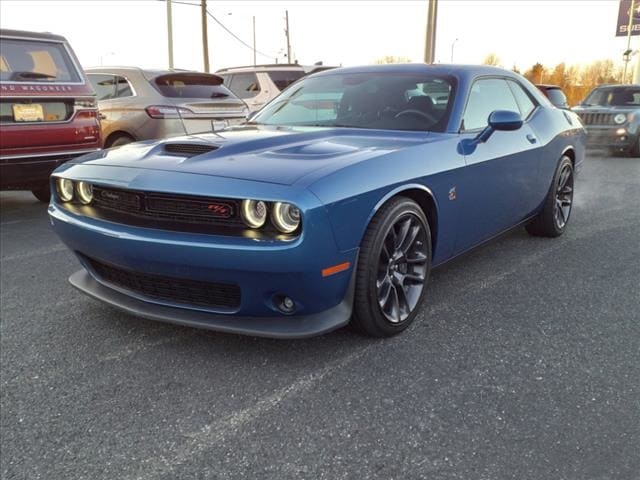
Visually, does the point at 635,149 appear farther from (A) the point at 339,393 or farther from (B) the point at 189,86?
(A) the point at 339,393

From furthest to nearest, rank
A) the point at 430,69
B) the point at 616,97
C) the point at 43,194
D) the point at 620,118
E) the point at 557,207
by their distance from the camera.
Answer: the point at 616,97 → the point at 620,118 → the point at 43,194 → the point at 557,207 → the point at 430,69

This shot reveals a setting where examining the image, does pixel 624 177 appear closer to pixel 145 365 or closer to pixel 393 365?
pixel 393 365

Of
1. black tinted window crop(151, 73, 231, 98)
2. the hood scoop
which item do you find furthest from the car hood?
black tinted window crop(151, 73, 231, 98)

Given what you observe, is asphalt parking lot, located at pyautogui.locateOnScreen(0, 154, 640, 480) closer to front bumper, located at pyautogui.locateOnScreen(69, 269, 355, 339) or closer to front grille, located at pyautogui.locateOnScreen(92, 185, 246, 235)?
front bumper, located at pyautogui.locateOnScreen(69, 269, 355, 339)

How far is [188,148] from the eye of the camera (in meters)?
2.94

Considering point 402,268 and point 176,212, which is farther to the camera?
point 402,268

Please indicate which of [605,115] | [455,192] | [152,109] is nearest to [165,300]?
[455,192]

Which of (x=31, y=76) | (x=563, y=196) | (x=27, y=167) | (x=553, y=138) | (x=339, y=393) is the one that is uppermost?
(x=31, y=76)

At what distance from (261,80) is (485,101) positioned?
745 centimetres

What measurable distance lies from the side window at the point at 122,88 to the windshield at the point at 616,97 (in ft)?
32.9

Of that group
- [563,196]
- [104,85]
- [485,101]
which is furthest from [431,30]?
[485,101]

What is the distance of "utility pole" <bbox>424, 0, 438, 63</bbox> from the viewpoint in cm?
1773

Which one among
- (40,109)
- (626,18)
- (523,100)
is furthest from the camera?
(626,18)

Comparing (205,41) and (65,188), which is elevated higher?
(205,41)
